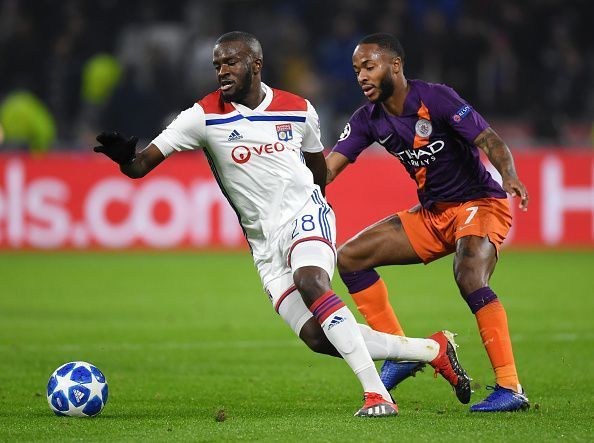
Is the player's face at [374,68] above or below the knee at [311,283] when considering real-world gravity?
above

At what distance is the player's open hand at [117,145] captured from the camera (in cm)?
607

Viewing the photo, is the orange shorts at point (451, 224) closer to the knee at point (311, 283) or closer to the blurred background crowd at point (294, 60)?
the knee at point (311, 283)

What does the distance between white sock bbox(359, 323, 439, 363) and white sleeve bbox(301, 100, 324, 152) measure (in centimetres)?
109

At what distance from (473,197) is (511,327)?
374 cm

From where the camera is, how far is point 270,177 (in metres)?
6.48

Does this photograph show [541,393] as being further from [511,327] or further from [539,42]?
[539,42]

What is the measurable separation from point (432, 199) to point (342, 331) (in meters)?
1.38

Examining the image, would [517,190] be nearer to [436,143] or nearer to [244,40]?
[436,143]

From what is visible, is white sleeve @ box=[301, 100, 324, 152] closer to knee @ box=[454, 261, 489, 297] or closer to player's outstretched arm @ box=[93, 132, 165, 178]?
player's outstretched arm @ box=[93, 132, 165, 178]

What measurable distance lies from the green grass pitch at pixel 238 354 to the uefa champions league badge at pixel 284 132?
5.08 ft

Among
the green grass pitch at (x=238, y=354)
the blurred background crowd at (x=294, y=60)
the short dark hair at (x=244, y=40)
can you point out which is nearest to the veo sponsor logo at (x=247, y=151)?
the short dark hair at (x=244, y=40)

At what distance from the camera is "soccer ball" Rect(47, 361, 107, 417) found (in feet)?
20.6

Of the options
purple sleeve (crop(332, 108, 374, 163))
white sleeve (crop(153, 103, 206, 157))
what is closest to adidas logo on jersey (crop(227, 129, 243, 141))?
white sleeve (crop(153, 103, 206, 157))

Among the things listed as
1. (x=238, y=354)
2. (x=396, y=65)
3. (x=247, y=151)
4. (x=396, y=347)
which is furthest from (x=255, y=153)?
(x=238, y=354)
